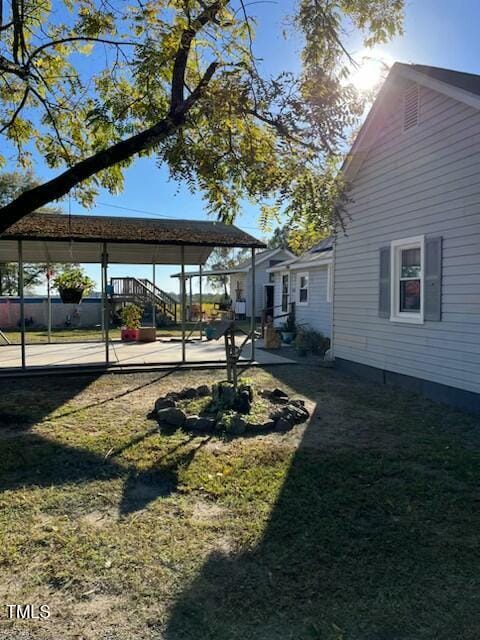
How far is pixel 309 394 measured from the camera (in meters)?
7.38

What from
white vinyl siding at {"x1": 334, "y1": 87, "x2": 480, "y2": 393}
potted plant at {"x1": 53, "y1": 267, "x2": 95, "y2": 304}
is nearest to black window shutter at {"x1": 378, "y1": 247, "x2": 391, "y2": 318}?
white vinyl siding at {"x1": 334, "y1": 87, "x2": 480, "y2": 393}

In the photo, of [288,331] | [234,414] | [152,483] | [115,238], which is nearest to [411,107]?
[115,238]

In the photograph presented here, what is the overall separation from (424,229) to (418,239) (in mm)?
189

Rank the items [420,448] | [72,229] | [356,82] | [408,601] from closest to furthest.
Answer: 1. [408,601]
2. [420,448]
3. [356,82]
4. [72,229]

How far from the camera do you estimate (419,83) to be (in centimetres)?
701

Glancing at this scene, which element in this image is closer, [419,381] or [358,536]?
[358,536]

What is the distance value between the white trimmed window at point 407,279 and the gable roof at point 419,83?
1915 millimetres

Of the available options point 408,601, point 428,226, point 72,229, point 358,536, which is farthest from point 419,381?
point 72,229

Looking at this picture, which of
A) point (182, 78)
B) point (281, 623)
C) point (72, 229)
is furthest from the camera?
point (72, 229)

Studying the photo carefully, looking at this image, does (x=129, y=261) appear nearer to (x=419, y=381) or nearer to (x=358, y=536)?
(x=419, y=381)

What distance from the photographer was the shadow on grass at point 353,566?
224 centimetres

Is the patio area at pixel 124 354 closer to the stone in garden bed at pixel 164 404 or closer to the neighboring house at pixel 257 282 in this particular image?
the stone in garden bed at pixel 164 404

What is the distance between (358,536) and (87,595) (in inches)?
68.9

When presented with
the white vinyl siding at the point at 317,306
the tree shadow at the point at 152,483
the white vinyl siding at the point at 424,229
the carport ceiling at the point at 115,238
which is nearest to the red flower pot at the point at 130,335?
the carport ceiling at the point at 115,238
